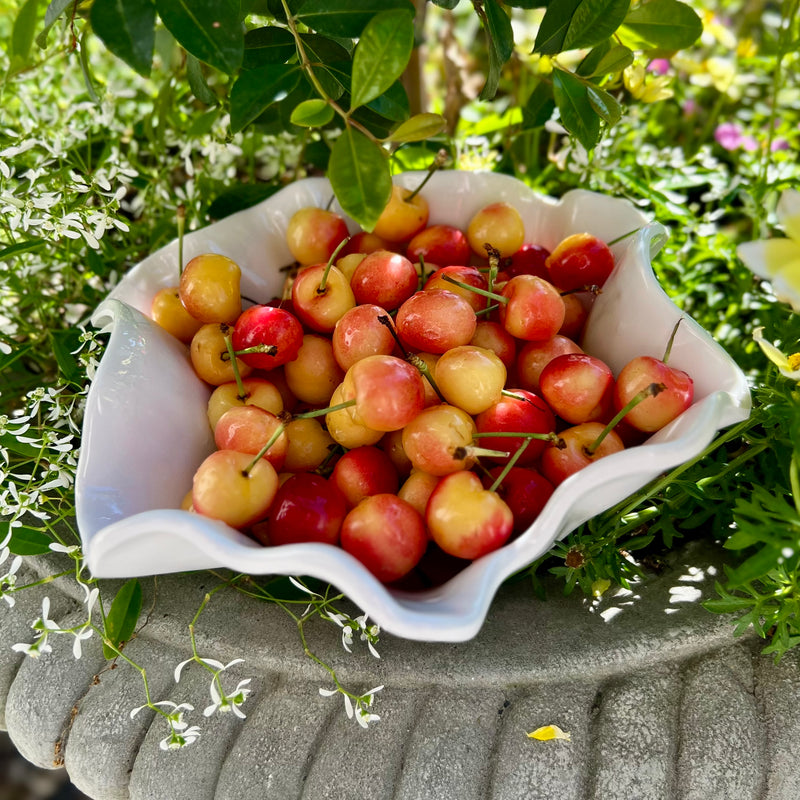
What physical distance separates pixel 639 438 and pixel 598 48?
348mm

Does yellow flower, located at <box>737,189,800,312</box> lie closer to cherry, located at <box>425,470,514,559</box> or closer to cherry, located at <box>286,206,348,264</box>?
cherry, located at <box>425,470,514,559</box>

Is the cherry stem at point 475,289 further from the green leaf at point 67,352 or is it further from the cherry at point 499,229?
the green leaf at point 67,352

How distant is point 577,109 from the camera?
2.11 ft

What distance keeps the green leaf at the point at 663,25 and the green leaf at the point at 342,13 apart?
252 mm

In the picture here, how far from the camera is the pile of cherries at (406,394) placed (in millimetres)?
537

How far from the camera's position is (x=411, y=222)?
78 centimetres

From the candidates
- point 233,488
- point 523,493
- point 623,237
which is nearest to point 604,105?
point 623,237

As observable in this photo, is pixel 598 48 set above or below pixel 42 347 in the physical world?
above

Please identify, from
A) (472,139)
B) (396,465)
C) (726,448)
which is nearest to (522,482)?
(396,465)

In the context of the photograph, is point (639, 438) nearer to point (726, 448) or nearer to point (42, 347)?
point (726, 448)

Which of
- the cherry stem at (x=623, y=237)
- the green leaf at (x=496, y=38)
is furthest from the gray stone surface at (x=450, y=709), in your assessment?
the green leaf at (x=496, y=38)

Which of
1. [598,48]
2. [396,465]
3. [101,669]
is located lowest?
[101,669]

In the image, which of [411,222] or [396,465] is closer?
[396,465]

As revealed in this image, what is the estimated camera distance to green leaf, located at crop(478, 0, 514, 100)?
0.60 m
